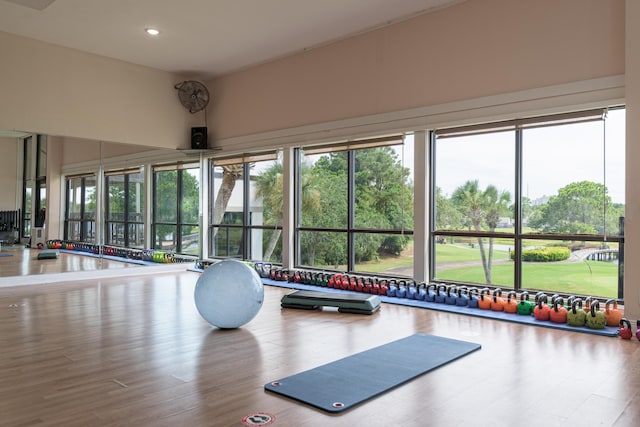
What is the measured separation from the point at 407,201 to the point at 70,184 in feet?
17.0

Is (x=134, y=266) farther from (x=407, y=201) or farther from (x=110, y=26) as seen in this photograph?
(x=407, y=201)

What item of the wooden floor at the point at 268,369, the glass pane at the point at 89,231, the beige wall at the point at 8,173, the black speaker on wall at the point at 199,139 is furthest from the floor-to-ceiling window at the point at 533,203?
the beige wall at the point at 8,173

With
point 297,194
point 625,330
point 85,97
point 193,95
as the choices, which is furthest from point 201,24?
point 625,330

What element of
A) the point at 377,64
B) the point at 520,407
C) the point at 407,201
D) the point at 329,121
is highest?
the point at 377,64

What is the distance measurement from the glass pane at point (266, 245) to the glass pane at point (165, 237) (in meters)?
1.57

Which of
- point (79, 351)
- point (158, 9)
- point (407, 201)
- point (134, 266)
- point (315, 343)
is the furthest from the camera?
point (134, 266)

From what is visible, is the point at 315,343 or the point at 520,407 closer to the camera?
the point at 520,407

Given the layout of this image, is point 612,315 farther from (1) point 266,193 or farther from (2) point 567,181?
(1) point 266,193

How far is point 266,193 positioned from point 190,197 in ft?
5.42

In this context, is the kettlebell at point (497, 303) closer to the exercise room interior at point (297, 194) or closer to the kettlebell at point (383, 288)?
the exercise room interior at point (297, 194)

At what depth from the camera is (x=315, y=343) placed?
12.8ft

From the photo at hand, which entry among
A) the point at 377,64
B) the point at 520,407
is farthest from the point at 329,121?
the point at 520,407

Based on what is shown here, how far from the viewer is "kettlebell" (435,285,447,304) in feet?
18.3

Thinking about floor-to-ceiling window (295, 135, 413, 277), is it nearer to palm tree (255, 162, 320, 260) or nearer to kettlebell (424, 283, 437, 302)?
palm tree (255, 162, 320, 260)
